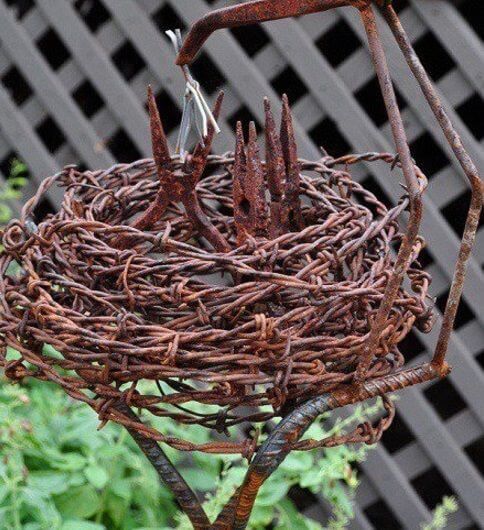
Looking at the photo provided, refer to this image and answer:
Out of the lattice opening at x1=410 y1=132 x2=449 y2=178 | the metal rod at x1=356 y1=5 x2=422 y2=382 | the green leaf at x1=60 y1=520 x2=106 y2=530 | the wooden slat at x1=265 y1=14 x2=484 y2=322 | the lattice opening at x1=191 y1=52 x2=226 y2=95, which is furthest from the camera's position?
the lattice opening at x1=191 y1=52 x2=226 y2=95

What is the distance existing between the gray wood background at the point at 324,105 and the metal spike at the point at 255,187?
899mm

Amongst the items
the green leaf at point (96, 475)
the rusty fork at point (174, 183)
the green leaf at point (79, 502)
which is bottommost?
the green leaf at point (79, 502)

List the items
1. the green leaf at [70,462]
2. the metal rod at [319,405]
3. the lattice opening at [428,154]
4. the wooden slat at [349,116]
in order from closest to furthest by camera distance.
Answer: the metal rod at [319,405]
the green leaf at [70,462]
the wooden slat at [349,116]
the lattice opening at [428,154]

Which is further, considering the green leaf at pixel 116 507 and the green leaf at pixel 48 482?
the green leaf at pixel 116 507

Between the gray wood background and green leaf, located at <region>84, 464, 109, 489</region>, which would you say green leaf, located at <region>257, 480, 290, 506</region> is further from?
the gray wood background

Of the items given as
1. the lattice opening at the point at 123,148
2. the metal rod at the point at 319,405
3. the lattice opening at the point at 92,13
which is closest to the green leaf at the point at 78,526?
the metal rod at the point at 319,405

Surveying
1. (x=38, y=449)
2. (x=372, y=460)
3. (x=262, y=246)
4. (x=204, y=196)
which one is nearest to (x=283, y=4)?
(x=262, y=246)

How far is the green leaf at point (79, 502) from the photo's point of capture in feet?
4.70

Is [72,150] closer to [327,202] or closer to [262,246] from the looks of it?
[327,202]

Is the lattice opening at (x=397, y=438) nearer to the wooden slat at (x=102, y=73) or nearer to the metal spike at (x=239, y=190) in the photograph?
the wooden slat at (x=102, y=73)

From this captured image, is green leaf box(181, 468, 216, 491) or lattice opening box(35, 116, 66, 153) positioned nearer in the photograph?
green leaf box(181, 468, 216, 491)

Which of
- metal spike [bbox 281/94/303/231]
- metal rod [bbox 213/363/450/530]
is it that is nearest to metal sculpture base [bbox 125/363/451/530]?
metal rod [bbox 213/363/450/530]

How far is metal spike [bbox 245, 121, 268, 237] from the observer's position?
94 centimetres

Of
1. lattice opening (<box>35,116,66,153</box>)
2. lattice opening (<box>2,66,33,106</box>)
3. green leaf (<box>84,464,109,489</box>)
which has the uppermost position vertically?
lattice opening (<box>2,66,33,106</box>)
